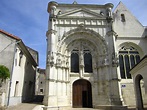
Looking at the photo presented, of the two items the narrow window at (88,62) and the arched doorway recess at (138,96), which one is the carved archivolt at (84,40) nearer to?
the narrow window at (88,62)

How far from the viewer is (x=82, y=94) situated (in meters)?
15.9

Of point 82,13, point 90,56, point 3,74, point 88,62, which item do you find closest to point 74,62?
point 88,62

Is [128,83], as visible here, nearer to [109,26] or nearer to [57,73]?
[109,26]

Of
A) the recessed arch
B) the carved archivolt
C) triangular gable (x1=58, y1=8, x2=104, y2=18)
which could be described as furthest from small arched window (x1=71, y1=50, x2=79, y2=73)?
the recessed arch

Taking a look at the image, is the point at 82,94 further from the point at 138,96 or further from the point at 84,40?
the point at 138,96

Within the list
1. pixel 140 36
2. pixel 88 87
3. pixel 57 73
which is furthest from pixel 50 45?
pixel 140 36

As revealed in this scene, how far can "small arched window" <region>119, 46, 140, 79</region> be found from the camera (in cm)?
1702

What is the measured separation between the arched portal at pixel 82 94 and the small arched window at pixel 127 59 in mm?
4505

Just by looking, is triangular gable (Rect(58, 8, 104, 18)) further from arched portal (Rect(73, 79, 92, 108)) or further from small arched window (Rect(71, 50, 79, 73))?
arched portal (Rect(73, 79, 92, 108))

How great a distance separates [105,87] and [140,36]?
8821 mm

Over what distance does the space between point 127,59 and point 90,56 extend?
472 cm

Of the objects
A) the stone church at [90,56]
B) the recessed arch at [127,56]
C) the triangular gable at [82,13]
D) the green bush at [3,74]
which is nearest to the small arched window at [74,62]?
the stone church at [90,56]

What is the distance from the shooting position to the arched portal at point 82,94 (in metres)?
15.3

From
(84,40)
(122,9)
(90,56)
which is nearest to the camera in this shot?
(90,56)
